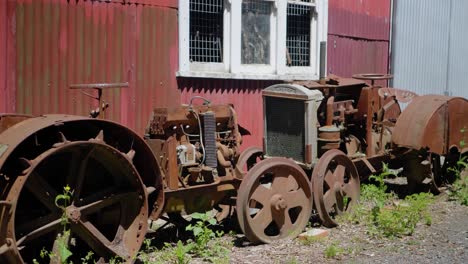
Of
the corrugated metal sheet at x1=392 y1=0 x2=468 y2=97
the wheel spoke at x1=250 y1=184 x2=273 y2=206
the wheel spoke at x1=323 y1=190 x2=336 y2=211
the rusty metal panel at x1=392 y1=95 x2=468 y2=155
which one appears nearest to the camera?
the wheel spoke at x1=250 y1=184 x2=273 y2=206

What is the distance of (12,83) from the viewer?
6.46 m

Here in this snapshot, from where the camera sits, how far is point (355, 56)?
10.8 meters

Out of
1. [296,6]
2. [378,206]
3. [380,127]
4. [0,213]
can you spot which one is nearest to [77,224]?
[0,213]

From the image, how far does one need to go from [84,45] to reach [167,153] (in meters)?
2.25

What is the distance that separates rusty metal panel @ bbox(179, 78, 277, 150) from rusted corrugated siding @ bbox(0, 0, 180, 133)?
0.85 feet

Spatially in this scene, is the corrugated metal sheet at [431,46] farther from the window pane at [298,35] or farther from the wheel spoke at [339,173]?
the wheel spoke at [339,173]

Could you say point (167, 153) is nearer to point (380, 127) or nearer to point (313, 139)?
point (313, 139)

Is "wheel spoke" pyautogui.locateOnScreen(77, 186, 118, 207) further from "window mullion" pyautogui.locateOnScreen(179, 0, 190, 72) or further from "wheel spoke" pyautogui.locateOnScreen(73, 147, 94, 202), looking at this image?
"window mullion" pyautogui.locateOnScreen(179, 0, 190, 72)

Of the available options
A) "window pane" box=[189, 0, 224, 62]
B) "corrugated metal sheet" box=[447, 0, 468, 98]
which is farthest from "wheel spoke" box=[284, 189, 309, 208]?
"corrugated metal sheet" box=[447, 0, 468, 98]

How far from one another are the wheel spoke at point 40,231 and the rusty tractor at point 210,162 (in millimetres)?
10

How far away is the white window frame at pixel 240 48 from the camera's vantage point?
7.96 m

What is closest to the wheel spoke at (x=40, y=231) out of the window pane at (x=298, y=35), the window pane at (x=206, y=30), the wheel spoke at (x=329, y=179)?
the wheel spoke at (x=329, y=179)

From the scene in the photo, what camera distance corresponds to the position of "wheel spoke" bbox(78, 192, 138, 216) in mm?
4656

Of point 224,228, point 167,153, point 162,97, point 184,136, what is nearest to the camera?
point 167,153
